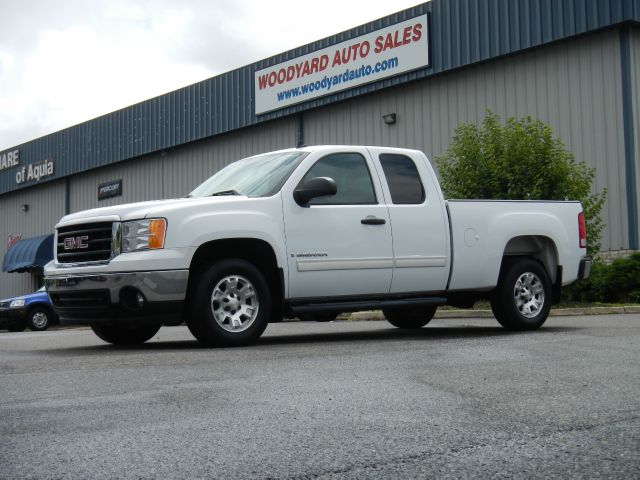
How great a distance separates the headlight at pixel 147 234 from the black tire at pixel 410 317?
158 inches

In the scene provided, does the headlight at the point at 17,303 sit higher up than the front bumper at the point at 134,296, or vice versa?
the front bumper at the point at 134,296

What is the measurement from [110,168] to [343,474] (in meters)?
34.5

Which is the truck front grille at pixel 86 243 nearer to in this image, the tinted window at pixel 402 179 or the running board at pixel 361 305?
the running board at pixel 361 305

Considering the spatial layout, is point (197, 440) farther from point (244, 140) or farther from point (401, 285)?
point (244, 140)

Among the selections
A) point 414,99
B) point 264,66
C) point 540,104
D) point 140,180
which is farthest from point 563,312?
point 140,180

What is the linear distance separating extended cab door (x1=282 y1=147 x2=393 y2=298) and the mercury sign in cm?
1380

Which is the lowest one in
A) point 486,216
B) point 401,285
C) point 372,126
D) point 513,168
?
point 401,285

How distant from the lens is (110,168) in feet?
120

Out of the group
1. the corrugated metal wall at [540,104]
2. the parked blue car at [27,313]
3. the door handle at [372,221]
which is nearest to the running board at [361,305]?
the door handle at [372,221]

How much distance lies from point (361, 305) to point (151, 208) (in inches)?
91.2

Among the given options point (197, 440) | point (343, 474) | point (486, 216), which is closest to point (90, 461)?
point (197, 440)

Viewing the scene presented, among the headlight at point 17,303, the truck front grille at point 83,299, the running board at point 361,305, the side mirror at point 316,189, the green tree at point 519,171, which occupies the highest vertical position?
the green tree at point 519,171

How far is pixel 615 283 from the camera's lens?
16047 mm

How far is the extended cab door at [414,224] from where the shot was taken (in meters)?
9.23
